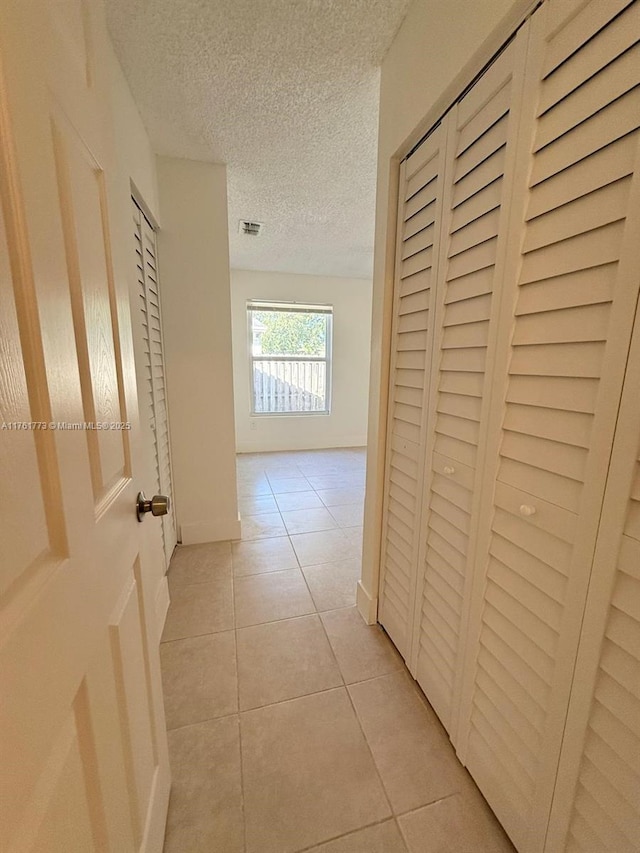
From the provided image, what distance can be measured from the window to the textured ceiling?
7.42 ft

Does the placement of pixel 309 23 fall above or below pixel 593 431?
above

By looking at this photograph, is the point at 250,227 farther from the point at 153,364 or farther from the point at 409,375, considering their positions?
the point at 409,375

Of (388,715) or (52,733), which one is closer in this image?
(52,733)

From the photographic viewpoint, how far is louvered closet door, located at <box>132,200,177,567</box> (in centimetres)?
165

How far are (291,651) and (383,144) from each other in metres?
2.22

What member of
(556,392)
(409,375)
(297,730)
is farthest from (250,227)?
(297,730)

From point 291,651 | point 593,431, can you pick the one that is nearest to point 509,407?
point 593,431

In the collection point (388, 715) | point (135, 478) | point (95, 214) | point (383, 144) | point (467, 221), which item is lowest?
point (388, 715)

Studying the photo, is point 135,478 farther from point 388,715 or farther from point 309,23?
point 309,23

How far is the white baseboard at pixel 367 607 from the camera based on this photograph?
1.70 metres

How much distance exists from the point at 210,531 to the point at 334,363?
10.8ft

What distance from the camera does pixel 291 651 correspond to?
1.55 m

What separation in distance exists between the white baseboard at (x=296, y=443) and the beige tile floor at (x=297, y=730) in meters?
2.85

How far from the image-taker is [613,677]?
632 millimetres
